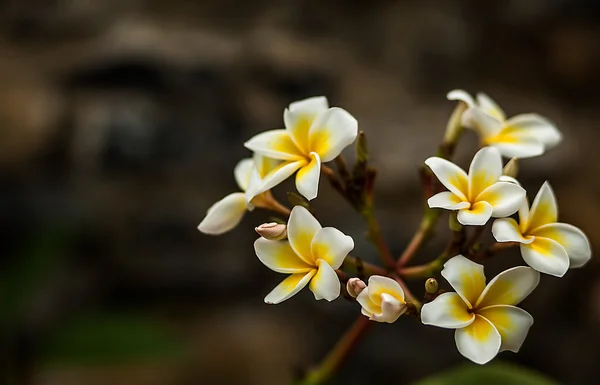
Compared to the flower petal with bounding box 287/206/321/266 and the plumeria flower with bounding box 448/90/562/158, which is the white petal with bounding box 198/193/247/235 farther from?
the plumeria flower with bounding box 448/90/562/158

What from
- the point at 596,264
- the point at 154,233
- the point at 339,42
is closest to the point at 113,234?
the point at 154,233

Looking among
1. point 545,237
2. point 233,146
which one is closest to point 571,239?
point 545,237

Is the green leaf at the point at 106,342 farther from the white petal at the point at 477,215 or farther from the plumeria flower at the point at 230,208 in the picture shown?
the white petal at the point at 477,215

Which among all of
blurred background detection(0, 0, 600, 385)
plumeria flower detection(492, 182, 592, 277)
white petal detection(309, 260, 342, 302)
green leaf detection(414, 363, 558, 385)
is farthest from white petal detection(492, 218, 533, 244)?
blurred background detection(0, 0, 600, 385)

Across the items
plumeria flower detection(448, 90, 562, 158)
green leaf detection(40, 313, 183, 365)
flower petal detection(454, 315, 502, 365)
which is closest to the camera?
flower petal detection(454, 315, 502, 365)

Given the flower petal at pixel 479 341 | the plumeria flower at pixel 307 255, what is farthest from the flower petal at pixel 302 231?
the flower petal at pixel 479 341
